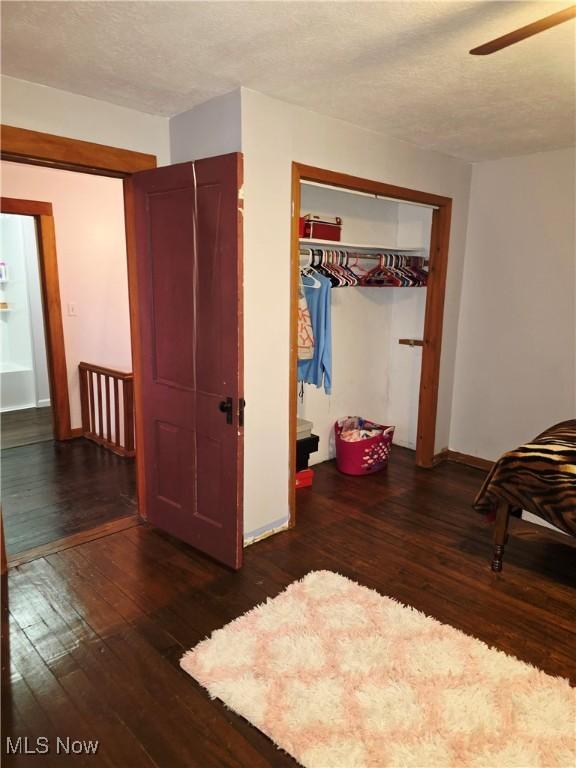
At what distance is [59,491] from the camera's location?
12.3ft

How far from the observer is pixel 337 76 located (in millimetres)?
2363

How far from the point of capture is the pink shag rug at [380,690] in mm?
1738

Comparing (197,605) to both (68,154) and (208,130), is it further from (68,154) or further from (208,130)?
(208,130)

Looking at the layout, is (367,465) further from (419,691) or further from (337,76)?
(337,76)

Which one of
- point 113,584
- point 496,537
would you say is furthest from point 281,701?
point 496,537

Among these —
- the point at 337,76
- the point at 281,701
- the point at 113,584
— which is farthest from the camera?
the point at 113,584

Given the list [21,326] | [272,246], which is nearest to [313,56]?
[272,246]

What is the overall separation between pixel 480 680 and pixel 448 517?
1514 mm

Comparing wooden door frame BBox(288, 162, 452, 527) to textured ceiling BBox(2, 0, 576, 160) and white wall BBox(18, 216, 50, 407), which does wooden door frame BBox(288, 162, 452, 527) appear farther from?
white wall BBox(18, 216, 50, 407)

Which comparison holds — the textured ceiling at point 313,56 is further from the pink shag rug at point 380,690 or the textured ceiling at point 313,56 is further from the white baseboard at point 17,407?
the white baseboard at point 17,407

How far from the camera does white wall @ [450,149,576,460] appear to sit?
3775 millimetres

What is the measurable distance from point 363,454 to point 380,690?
7.37 feet

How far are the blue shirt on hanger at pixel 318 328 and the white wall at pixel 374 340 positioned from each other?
403mm

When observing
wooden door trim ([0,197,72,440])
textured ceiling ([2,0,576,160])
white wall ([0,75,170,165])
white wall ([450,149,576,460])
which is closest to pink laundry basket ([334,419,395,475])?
white wall ([450,149,576,460])
